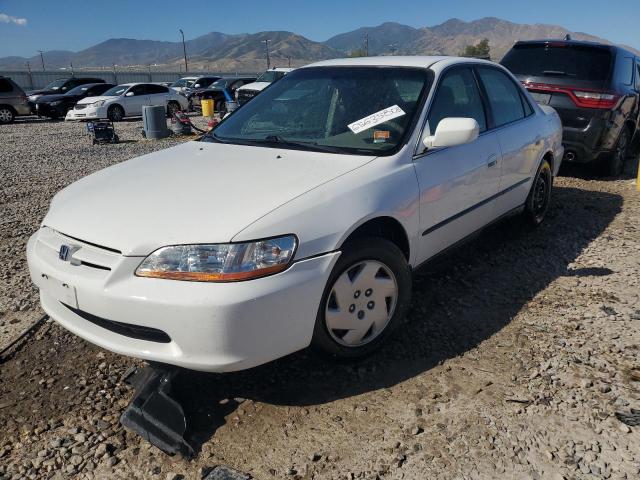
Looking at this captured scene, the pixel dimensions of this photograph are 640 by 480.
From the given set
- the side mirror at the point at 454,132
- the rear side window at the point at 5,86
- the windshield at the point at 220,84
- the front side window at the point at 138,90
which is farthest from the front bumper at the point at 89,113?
the side mirror at the point at 454,132

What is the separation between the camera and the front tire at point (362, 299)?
2.52 m

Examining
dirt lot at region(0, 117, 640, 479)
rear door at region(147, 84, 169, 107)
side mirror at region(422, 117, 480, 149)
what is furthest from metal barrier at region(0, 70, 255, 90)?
side mirror at region(422, 117, 480, 149)

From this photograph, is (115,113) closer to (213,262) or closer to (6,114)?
(6,114)

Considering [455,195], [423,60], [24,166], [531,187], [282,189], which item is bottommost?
[24,166]

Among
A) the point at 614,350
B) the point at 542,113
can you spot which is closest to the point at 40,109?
the point at 542,113

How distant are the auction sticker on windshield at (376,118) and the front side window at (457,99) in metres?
0.21

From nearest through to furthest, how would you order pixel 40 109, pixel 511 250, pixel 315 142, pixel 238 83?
1. pixel 315 142
2. pixel 511 250
3. pixel 40 109
4. pixel 238 83

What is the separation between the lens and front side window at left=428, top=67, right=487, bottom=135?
10.7 ft

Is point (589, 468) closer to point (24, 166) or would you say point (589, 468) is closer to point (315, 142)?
point (315, 142)

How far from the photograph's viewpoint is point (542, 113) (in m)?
4.73

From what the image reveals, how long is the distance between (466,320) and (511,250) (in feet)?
4.80

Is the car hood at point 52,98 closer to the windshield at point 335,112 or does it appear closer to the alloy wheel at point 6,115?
the alloy wheel at point 6,115

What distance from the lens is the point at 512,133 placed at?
4.02 meters

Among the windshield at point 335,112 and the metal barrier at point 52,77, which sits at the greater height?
the windshield at point 335,112
